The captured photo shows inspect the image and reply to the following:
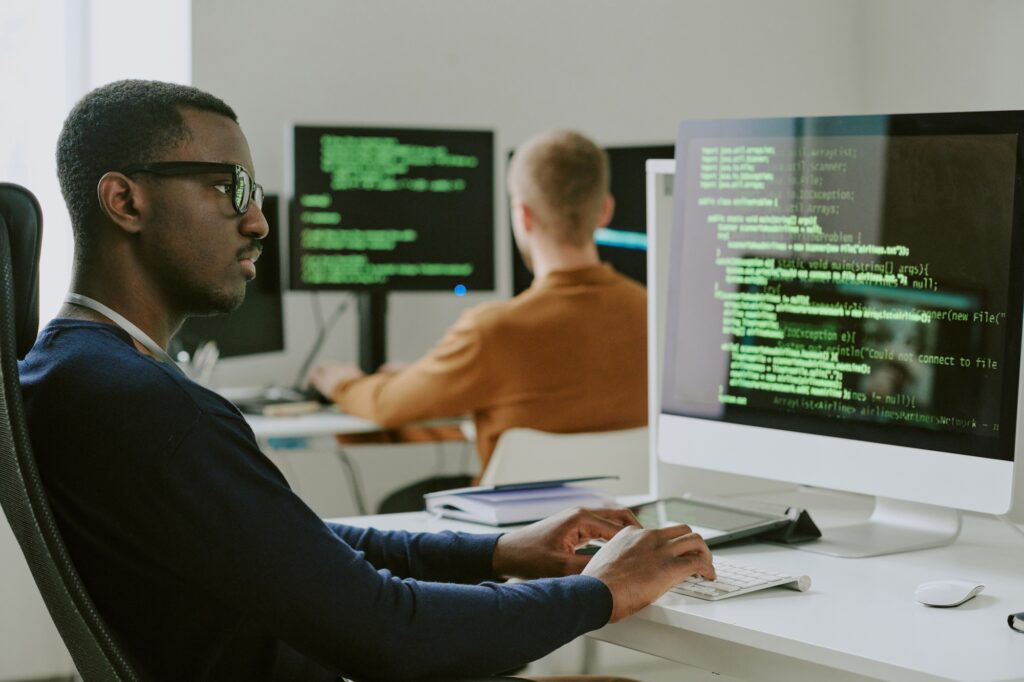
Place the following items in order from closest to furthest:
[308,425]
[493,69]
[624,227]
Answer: [308,425], [624,227], [493,69]

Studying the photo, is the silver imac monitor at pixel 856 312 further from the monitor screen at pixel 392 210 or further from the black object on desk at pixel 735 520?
the monitor screen at pixel 392 210

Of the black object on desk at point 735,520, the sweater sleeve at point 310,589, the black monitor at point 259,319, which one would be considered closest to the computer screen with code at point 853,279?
the black object on desk at point 735,520

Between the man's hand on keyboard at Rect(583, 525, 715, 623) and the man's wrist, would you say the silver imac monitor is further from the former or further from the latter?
the man's wrist

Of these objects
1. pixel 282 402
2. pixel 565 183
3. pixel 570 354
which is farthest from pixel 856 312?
pixel 282 402

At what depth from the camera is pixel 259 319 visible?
3586 mm

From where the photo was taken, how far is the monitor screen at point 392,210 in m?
3.58

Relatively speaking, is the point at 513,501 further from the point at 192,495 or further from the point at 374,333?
the point at 374,333

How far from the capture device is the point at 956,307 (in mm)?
1437

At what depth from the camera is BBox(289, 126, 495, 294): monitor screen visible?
3.58m

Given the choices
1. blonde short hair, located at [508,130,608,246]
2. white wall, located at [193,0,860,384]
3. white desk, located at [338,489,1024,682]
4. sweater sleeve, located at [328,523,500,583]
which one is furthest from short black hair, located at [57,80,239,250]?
white wall, located at [193,0,860,384]

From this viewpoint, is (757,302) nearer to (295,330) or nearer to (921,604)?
(921,604)

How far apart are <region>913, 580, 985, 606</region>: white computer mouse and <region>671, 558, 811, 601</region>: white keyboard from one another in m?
0.12

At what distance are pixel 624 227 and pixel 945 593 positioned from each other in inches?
106

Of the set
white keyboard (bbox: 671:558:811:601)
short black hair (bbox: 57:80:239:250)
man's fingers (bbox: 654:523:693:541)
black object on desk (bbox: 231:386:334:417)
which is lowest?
black object on desk (bbox: 231:386:334:417)
